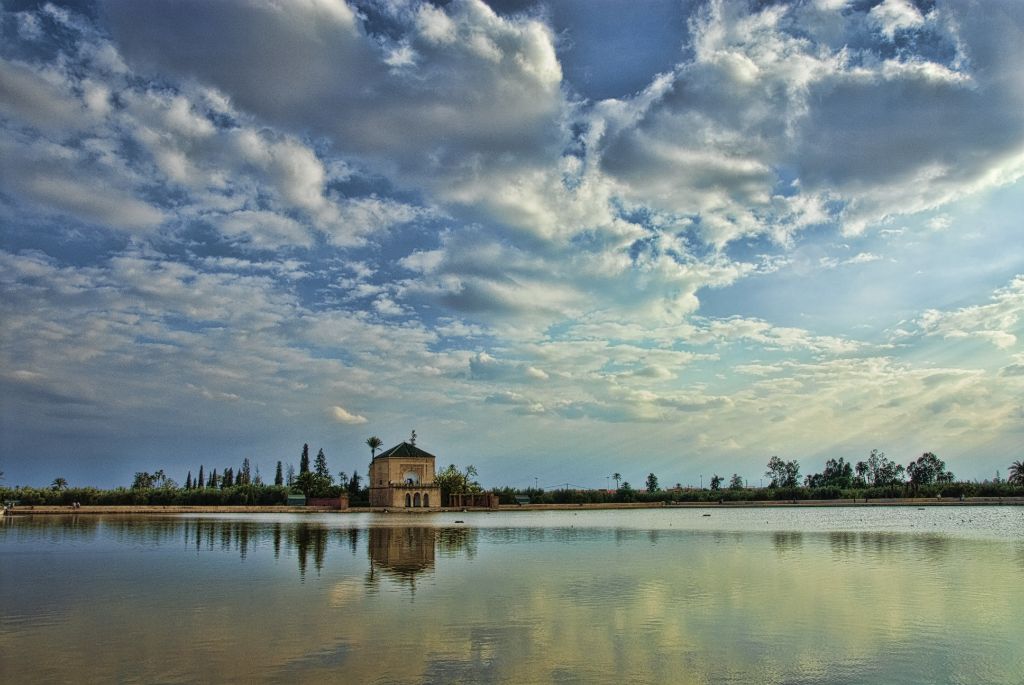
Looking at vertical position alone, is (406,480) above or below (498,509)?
above

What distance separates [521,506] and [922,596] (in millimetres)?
100744


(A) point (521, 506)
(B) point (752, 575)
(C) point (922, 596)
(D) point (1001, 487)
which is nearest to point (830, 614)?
(C) point (922, 596)

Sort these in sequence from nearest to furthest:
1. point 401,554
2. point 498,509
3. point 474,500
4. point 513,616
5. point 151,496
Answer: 1. point 513,616
2. point 401,554
3. point 151,496
4. point 498,509
5. point 474,500

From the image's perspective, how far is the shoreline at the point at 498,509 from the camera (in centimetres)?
9103

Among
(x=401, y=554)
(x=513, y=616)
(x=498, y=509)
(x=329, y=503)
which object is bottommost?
(x=498, y=509)

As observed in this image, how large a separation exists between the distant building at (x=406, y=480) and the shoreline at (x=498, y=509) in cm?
280

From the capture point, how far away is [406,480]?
109m

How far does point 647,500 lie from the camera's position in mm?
141625

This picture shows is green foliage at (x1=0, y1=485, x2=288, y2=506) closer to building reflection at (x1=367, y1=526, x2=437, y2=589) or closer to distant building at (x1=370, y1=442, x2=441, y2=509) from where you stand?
distant building at (x1=370, y1=442, x2=441, y2=509)

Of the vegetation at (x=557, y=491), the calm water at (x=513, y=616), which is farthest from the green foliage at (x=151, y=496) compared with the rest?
the calm water at (x=513, y=616)

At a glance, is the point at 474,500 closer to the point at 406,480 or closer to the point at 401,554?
the point at 406,480

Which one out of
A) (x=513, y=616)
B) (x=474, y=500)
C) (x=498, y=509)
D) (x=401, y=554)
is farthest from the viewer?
(x=474, y=500)

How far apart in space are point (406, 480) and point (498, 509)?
49.6ft

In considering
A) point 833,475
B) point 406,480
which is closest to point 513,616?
point 406,480
